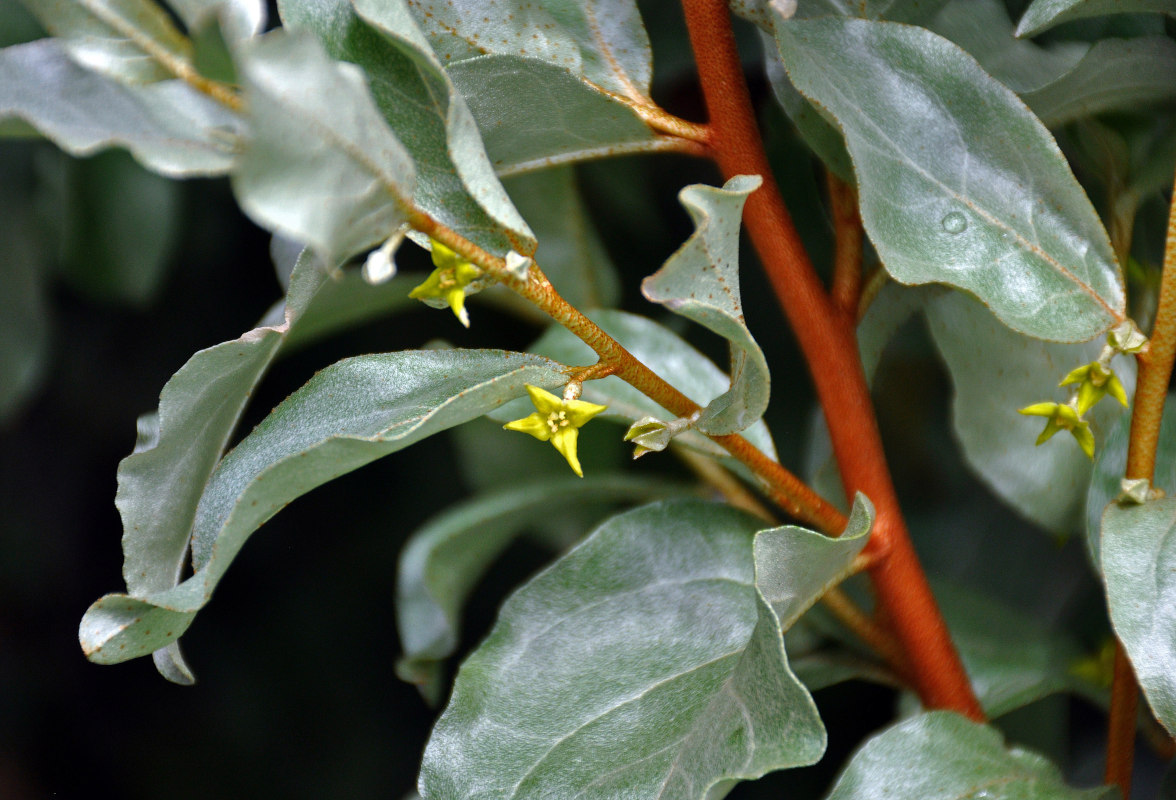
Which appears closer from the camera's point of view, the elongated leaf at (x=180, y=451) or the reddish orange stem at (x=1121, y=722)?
the elongated leaf at (x=180, y=451)

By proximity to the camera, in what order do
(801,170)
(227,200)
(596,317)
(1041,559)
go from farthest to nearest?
(227,200) < (1041,559) < (801,170) < (596,317)

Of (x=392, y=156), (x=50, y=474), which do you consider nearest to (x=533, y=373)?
(x=392, y=156)

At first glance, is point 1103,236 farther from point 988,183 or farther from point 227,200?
point 227,200

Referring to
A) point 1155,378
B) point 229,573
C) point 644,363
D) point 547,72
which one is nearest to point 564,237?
point 644,363

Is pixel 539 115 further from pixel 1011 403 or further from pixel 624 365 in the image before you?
pixel 1011 403

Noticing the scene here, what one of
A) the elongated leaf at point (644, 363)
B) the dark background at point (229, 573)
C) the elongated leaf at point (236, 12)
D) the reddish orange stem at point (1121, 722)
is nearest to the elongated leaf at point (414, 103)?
the elongated leaf at point (236, 12)

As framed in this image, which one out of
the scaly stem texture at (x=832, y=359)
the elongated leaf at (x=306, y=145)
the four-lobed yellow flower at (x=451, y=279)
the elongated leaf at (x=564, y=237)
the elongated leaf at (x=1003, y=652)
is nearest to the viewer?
the elongated leaf at (x=306, y=145)

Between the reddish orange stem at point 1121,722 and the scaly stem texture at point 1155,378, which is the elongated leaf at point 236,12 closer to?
the scaly stem texture at point 1155,378
